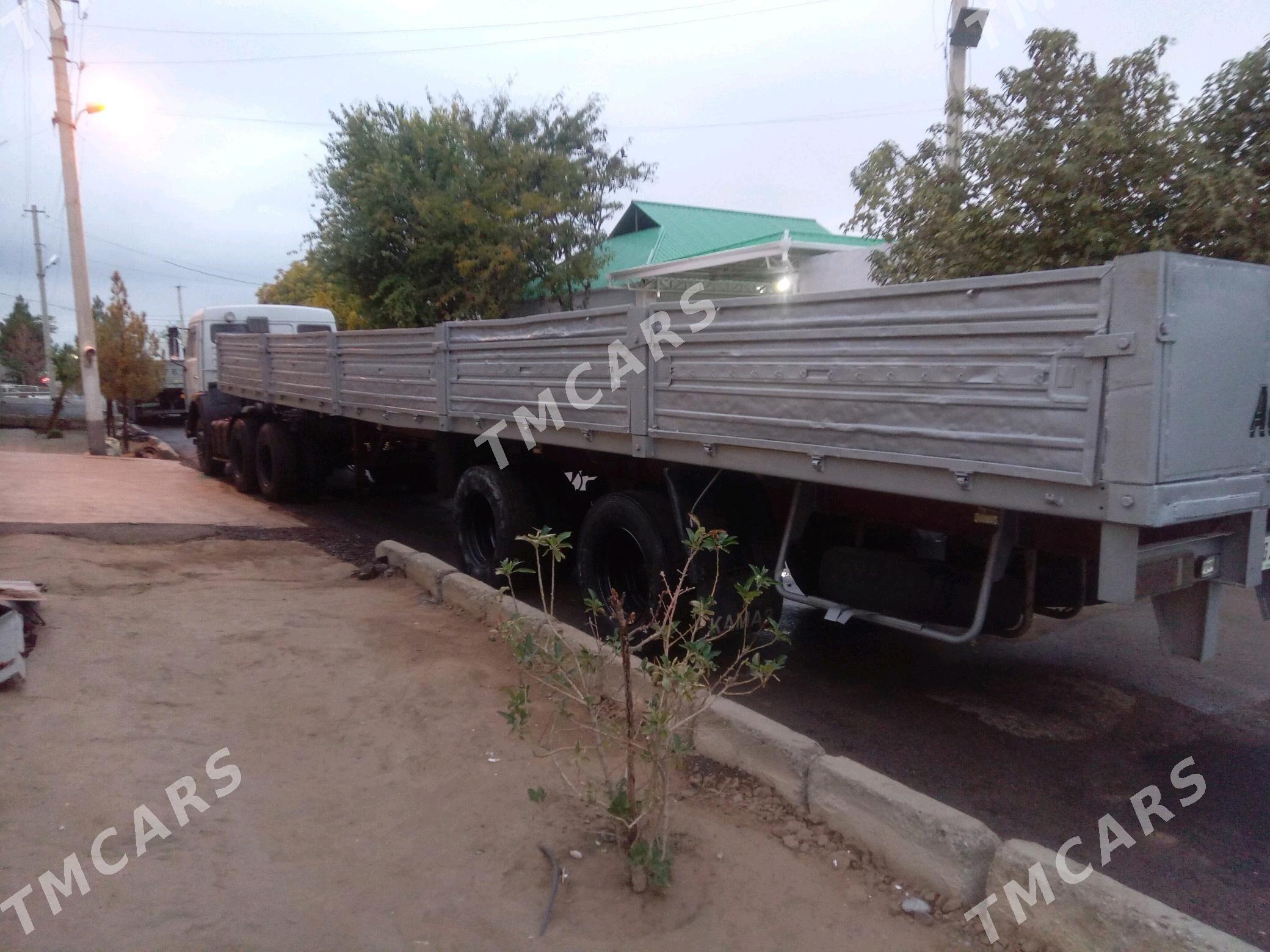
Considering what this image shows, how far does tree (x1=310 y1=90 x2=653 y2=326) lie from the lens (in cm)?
1775

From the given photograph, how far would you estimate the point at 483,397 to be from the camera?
7.08 metres

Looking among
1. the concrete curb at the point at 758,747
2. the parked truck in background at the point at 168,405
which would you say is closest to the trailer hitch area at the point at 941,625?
the concrete curb at the point at 758,747

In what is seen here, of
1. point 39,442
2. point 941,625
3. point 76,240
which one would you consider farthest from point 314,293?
point 941,625

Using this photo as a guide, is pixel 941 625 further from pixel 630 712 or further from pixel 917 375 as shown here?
pixel 630 712

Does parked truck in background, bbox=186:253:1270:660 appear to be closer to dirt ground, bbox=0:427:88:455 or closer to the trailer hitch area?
the trailer hitch area

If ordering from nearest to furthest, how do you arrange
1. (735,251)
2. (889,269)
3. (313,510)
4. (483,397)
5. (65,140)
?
(483,397) → (889,269) → (313,510) → (735,251) → (65,140)

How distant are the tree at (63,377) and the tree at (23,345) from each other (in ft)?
100

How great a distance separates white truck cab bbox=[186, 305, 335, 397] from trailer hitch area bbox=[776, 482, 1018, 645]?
11.3 metres

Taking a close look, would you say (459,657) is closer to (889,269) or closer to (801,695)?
(801,695)

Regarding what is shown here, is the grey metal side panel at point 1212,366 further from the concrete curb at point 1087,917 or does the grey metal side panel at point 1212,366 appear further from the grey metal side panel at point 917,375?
the concrete curb at point 1087,917

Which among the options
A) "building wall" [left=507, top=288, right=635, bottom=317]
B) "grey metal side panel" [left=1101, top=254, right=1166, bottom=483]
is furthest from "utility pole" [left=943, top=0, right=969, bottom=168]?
"building wall" [left=507, top=288, right=635, bottom=317]

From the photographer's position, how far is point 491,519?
7.66 metres

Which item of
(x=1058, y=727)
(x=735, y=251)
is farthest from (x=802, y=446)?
(x=735, y=251)

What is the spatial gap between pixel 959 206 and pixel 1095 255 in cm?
146
